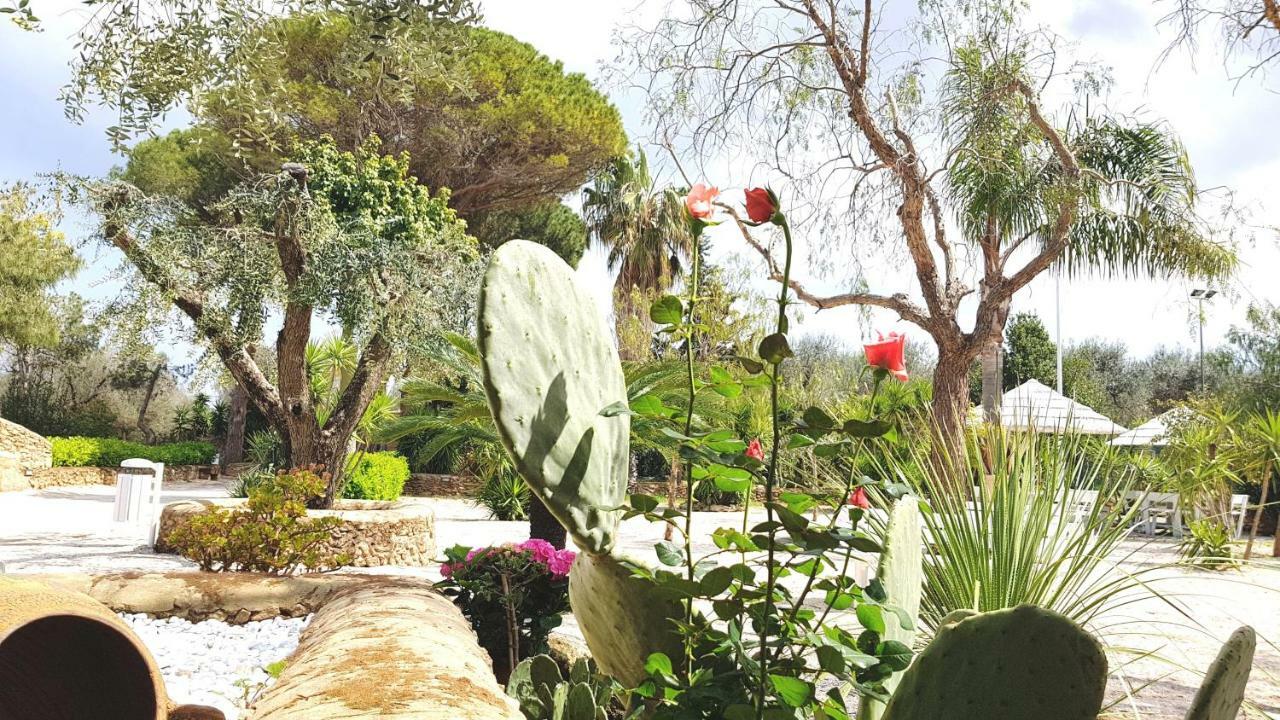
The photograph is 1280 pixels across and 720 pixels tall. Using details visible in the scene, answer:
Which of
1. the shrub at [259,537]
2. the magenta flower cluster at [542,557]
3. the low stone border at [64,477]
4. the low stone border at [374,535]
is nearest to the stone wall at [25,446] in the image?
the low stone border at [64,477]

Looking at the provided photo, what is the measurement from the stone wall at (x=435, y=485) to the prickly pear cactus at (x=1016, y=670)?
15952 mm

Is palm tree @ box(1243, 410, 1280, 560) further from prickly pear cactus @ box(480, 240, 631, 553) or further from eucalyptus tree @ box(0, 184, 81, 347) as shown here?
eucalyptus tree @ box(0, 184, 81, 347)

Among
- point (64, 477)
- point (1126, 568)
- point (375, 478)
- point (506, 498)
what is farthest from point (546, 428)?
point (64, 477)

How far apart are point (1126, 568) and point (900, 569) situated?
7.79 m

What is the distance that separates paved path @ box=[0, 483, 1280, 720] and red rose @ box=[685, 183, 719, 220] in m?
0.79

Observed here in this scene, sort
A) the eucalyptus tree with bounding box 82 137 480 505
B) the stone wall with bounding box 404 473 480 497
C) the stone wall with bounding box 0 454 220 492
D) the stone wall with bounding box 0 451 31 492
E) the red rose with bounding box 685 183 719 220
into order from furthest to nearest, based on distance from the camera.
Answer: the stone wall with bounding box 404 473 480 497, the stone wall with bounding box 0 454 220 492, the stone wall with bounding box 0 451 31 492, the eucalyptus tree with bounding box 82 137 480 505, the red rose with bounding box 685 183 719 220

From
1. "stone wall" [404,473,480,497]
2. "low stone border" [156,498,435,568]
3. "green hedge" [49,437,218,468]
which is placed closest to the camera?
"low stone border" [156,498,435,568]

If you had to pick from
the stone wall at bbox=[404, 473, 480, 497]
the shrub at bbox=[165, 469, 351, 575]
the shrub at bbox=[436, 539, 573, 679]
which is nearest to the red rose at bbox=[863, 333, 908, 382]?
the shrub at bbox=[436, 539, 573, 679]

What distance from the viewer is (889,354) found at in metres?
1.49

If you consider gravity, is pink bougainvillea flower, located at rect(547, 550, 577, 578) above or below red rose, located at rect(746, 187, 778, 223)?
below

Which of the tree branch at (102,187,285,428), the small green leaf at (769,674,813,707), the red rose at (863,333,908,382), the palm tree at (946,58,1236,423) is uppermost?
the palm tree at (946,58,1236,423)

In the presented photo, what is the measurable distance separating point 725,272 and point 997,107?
1212cm

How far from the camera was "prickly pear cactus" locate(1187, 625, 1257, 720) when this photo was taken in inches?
50.7

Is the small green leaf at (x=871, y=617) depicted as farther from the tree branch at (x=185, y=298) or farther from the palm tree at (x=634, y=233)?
the palm tree at (x=634, y=233)
